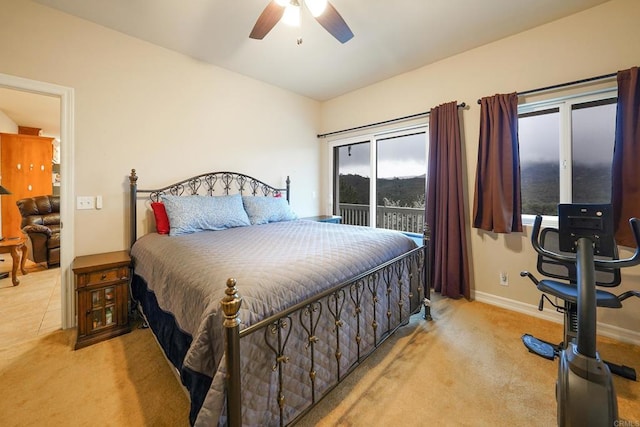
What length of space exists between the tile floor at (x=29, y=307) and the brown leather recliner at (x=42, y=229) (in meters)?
0.26

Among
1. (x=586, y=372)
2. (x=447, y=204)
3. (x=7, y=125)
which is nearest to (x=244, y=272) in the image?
(x=586, y=372)

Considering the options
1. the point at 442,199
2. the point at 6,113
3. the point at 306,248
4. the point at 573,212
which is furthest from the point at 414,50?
the point at 6,113

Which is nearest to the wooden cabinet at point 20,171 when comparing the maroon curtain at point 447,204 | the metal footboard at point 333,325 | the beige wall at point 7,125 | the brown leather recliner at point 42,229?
the beige wall at point 7,125

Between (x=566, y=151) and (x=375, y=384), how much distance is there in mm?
2704

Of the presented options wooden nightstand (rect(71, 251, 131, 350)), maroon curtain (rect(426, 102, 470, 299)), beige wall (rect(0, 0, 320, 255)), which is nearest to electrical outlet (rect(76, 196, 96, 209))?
beige wall (rect(0, 0, 320, 255))

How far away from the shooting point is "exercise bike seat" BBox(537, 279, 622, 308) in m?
1.67

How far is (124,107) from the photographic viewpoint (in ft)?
8.41

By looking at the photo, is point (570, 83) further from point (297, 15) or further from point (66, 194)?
point (66, 194)

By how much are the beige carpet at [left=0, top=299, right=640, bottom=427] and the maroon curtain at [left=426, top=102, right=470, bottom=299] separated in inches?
29.5

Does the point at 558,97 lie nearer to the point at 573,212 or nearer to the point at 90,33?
the point at 573,212

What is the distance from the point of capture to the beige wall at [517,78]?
2.12 metres

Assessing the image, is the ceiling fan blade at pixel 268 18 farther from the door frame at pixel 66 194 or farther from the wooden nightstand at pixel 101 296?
the wooden nightstand at pixel 101 296

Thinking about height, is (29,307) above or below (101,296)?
below

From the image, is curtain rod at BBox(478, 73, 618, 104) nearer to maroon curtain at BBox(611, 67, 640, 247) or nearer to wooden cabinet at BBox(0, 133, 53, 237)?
maroon curtain at BBox(611, 67, 640, 247)
